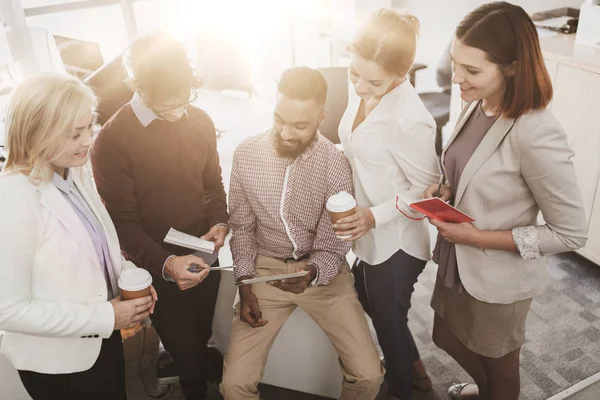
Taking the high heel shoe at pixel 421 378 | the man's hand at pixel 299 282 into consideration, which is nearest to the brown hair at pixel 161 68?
the man's hand at pixel 299 282

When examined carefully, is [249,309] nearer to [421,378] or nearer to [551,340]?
[421,378]

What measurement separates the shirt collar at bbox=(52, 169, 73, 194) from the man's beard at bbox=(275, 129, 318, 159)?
2.31 ft

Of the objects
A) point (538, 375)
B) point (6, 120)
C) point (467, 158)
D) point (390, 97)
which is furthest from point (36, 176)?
point (538, 375)

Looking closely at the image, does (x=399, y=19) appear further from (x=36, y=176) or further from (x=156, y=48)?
(x=36, y=176)

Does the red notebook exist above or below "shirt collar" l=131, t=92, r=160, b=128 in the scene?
below

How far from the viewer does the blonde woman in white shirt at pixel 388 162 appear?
168 centimetres

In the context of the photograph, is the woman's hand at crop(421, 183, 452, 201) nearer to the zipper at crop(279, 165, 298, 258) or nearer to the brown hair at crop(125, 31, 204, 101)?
the zipper at crop(279, 165, 298, 258)

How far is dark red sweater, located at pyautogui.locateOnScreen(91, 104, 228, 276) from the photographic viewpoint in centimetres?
172

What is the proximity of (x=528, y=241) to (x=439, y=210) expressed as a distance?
27cm

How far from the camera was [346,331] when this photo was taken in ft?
5.98

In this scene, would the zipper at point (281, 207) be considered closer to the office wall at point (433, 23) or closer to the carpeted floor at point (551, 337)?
the carpeted floor at point (551, 337)

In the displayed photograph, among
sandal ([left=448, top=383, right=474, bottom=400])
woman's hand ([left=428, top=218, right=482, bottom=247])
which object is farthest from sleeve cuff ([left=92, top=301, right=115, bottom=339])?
sandal ([left=448, top=383, right=474, bottom=400])

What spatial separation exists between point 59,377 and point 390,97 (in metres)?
1.34

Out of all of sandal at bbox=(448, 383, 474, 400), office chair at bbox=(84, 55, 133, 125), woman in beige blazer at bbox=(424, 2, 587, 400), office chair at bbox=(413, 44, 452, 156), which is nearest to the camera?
woman in beige blazer at bbox=(424, 2, 587, 400)
